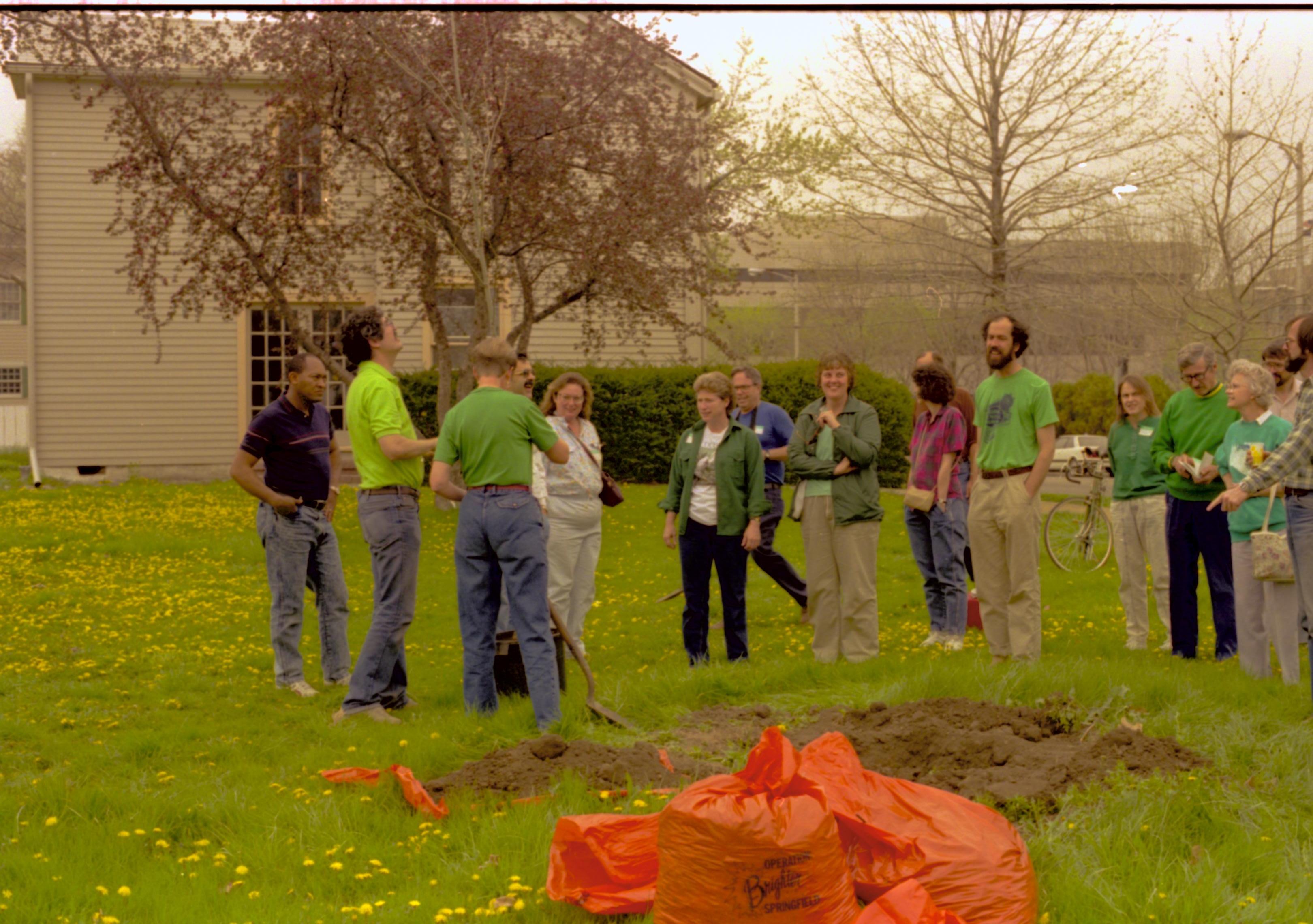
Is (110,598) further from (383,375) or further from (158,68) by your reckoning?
(158,68)

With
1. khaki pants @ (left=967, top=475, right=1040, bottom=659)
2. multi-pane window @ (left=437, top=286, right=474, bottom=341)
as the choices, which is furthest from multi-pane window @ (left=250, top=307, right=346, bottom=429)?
khaki pants @ (left=967, top=475, right=1040, bottom=659)

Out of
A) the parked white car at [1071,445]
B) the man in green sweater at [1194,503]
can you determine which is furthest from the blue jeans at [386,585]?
the parked white car at [1071,445]

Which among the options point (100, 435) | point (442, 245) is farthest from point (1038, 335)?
point (100, 435)

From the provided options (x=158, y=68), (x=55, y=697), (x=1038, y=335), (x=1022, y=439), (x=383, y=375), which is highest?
(x=158, y=68)

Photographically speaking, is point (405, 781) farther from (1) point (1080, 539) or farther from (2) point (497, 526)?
(1) point (1080, 539)

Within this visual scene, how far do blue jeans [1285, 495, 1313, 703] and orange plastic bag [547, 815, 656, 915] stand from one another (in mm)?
3652

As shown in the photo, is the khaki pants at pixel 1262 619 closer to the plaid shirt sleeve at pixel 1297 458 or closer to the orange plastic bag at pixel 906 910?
the plaid shirt sleeve at pixel 1297 458

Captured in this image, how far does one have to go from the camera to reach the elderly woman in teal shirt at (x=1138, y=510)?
8750 millimetres

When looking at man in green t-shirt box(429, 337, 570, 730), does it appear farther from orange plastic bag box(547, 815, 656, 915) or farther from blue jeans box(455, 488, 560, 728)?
orange plastic bag box(547, 815, 656, 915)

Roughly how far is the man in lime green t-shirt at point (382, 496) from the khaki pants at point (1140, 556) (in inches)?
200

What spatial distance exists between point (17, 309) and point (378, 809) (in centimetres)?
5442

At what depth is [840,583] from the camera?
→ 810 cm

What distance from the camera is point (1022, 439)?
7348mm

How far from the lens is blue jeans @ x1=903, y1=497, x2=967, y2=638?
9047 millimetres
